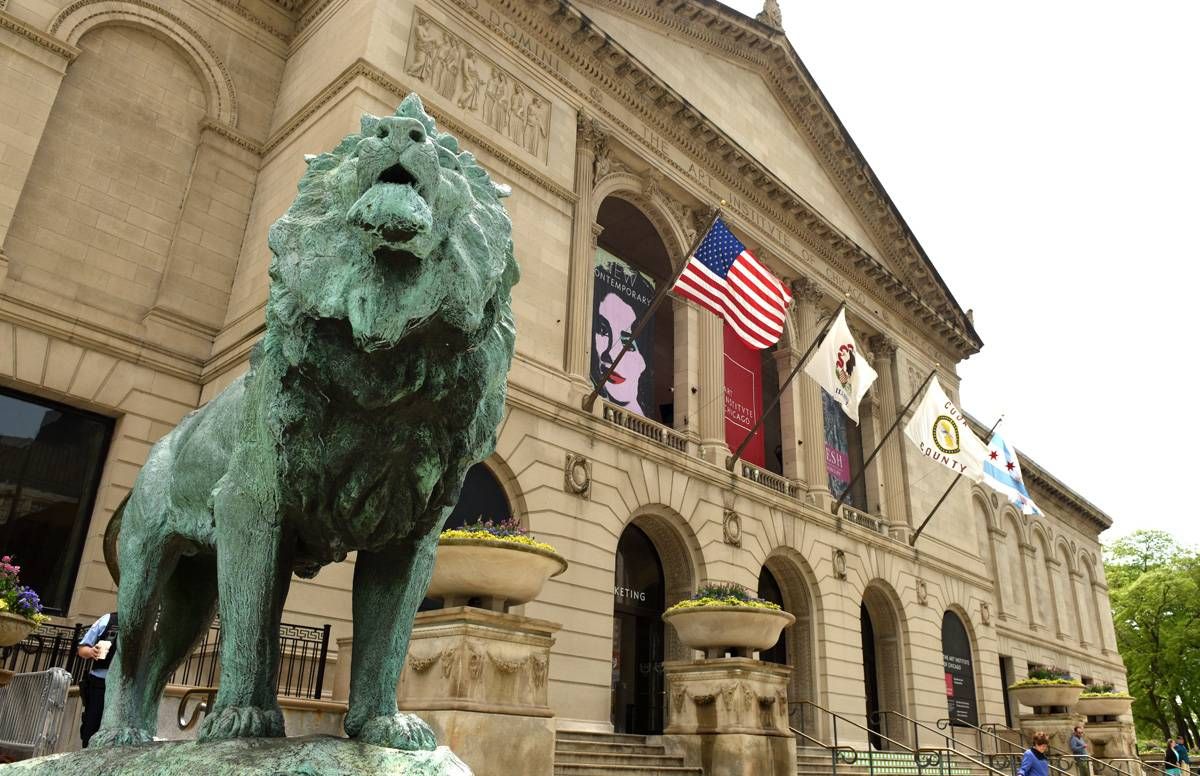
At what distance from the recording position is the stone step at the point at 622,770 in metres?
11.9

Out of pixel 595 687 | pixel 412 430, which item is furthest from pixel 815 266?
pixel 412 430

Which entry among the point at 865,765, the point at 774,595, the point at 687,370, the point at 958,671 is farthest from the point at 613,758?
the point at 958,671

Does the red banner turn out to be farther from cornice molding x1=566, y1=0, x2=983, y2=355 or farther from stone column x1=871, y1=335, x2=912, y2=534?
cornice molding x1=566, y1=0, x2=983, y2=355

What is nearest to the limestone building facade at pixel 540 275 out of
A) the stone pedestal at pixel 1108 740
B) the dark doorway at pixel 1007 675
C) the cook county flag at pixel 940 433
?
the stone pedestal at pixel 1108 740

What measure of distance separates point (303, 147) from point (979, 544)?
30163 mm

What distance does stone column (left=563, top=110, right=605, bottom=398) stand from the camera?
1797 cm

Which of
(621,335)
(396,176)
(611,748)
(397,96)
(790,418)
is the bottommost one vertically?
(611,748)

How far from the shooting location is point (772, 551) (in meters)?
21.3

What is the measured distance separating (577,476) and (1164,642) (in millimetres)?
50436

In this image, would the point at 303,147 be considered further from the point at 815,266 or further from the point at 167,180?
the point at 815,266

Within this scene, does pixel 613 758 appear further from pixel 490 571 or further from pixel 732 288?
pixel 732 288

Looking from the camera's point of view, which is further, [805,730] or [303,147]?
[805,730]

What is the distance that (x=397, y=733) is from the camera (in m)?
2.25

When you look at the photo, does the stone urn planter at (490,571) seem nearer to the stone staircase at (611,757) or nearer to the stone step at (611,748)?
the stone staircase at (611,757)
